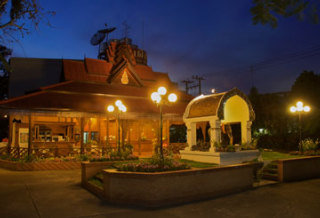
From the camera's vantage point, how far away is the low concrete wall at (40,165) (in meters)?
14.8

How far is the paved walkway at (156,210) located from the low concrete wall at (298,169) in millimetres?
605

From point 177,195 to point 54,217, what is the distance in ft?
11.6

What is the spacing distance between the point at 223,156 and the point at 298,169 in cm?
344

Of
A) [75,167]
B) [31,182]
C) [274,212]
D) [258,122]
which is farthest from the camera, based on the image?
[258,122]

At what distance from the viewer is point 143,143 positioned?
23.1 m

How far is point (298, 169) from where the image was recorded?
484 inches

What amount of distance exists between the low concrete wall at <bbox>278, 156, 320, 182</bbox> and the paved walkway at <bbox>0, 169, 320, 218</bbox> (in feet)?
1.99

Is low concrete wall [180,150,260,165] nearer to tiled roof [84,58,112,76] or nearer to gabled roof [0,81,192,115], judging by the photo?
gabled roof [0,81,192,115]

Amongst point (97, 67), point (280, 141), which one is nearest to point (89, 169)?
point (97, 67)

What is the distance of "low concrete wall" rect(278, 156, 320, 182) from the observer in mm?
11672

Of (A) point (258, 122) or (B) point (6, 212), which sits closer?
(B) point (6, 212)

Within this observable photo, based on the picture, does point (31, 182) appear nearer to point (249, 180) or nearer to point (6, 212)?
point (6, 212)

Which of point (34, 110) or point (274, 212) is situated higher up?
point (34, 110)

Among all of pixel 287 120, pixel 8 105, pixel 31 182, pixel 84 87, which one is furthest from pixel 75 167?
pixel 287 120
